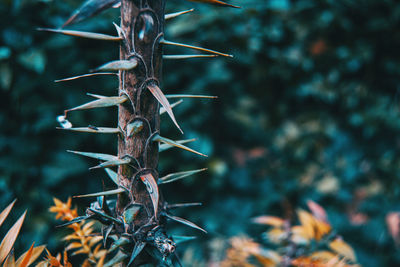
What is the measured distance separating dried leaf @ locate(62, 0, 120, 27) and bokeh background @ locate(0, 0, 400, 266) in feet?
2.62

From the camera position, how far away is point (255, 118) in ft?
4.61

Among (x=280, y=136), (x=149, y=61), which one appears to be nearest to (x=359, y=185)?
(x=280, y=136)

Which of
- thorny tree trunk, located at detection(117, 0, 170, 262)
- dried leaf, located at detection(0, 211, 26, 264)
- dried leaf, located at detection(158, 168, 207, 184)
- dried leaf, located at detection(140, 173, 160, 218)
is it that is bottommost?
dried leaf, located at detection(0, 211, 26, 264)

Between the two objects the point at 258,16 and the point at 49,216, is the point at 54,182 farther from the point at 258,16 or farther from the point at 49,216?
the point at 258,16

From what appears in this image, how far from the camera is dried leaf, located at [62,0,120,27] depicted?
19cm

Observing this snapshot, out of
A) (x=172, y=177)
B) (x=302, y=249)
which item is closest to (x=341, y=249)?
(x=302, y=249)

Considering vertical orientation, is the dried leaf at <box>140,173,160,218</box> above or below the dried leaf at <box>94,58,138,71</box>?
below

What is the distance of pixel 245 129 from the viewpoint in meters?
1.34

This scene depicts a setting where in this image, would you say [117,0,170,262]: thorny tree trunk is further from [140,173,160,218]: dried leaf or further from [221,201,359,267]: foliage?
[221,201,359,267]: foliage

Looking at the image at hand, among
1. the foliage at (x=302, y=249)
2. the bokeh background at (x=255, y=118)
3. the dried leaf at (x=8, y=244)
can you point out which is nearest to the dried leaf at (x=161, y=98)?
the dried leaf at (x=8, y=244)

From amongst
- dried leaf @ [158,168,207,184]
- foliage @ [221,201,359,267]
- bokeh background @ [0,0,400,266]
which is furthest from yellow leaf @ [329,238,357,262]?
bokeh background @ [0,0,400,266]

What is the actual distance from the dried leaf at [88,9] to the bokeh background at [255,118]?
2.62ft

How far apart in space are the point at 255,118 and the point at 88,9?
1.26m

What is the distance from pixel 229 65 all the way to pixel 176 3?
0.36 meters
